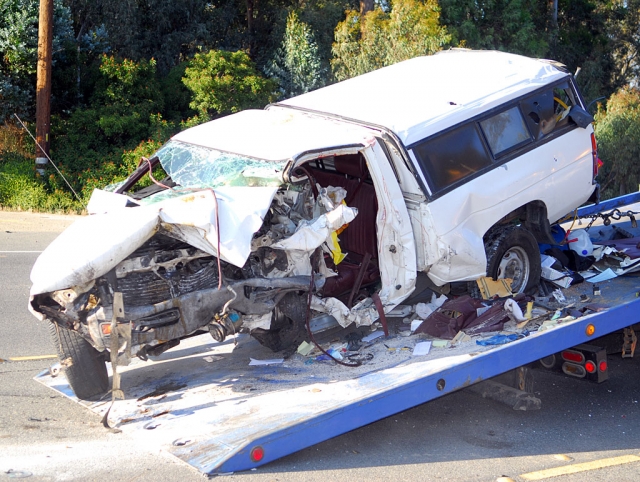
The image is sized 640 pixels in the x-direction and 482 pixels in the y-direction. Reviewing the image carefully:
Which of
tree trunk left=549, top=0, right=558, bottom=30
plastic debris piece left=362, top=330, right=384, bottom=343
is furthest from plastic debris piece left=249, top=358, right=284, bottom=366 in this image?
tree trunk left=549, top=0, right=558, bottom=30

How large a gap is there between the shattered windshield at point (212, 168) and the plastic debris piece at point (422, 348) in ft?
5.57

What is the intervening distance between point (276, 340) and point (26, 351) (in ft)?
8.77

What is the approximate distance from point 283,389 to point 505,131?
11.2 feet

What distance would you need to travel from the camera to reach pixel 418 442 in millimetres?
5574

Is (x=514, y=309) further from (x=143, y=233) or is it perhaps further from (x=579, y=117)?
(x=143, y=233)

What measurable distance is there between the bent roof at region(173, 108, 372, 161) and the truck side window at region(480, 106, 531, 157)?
1.33m

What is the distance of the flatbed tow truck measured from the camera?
191 inches

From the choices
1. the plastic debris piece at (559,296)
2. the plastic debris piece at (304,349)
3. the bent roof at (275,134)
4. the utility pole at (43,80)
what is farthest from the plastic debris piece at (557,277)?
the utility pole at (43,80)

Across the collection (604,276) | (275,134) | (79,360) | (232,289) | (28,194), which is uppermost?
(275,134)

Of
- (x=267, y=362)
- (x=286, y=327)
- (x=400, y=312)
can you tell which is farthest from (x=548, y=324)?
(x=267, y=362)

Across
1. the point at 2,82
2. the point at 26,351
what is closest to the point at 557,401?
the point at 26,351

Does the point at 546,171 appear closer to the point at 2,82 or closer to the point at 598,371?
the point at 598,371

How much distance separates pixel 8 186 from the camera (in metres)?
17.2

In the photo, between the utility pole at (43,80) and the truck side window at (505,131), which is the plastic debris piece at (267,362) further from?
the utility pole at (43,80)
